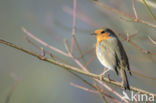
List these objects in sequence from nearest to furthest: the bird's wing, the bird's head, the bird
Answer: the bird
the bird's wing
the bird's head

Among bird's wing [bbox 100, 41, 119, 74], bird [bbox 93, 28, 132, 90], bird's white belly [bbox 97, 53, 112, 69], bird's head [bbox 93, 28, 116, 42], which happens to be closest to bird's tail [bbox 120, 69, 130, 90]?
bird [bbox 93, 28, 132, 90]

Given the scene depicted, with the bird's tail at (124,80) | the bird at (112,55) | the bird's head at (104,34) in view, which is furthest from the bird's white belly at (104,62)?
the bird's head at (104,34)

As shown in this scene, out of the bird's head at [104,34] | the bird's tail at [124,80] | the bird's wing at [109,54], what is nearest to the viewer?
the bird's tail at [124,80]

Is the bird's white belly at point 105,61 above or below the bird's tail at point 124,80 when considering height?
below

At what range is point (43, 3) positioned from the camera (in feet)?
38.6

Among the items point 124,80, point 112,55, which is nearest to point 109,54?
point 112,55

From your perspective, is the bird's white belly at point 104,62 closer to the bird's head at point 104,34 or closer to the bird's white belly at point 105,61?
the bird's white belly at point 105,61

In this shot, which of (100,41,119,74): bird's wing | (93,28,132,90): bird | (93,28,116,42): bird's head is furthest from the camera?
(93,28,116,42): bird's head

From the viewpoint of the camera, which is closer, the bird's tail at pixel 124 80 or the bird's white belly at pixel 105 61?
the bird's tail at pixel 124 80

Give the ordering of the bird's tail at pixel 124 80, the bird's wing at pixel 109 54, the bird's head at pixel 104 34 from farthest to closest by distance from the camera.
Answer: the bird's head at pixel 104 34
the bird's wing at pixel 109 54
the bird's tail at pixel 124 80

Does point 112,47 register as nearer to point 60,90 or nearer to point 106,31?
point 106,31

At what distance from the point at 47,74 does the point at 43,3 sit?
7.78 feet

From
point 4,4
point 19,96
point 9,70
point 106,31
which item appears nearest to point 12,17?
point 4,4

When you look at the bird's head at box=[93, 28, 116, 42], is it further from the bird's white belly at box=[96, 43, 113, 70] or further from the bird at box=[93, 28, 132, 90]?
the bird's white belly at box=[96, 43, 113, 70]
